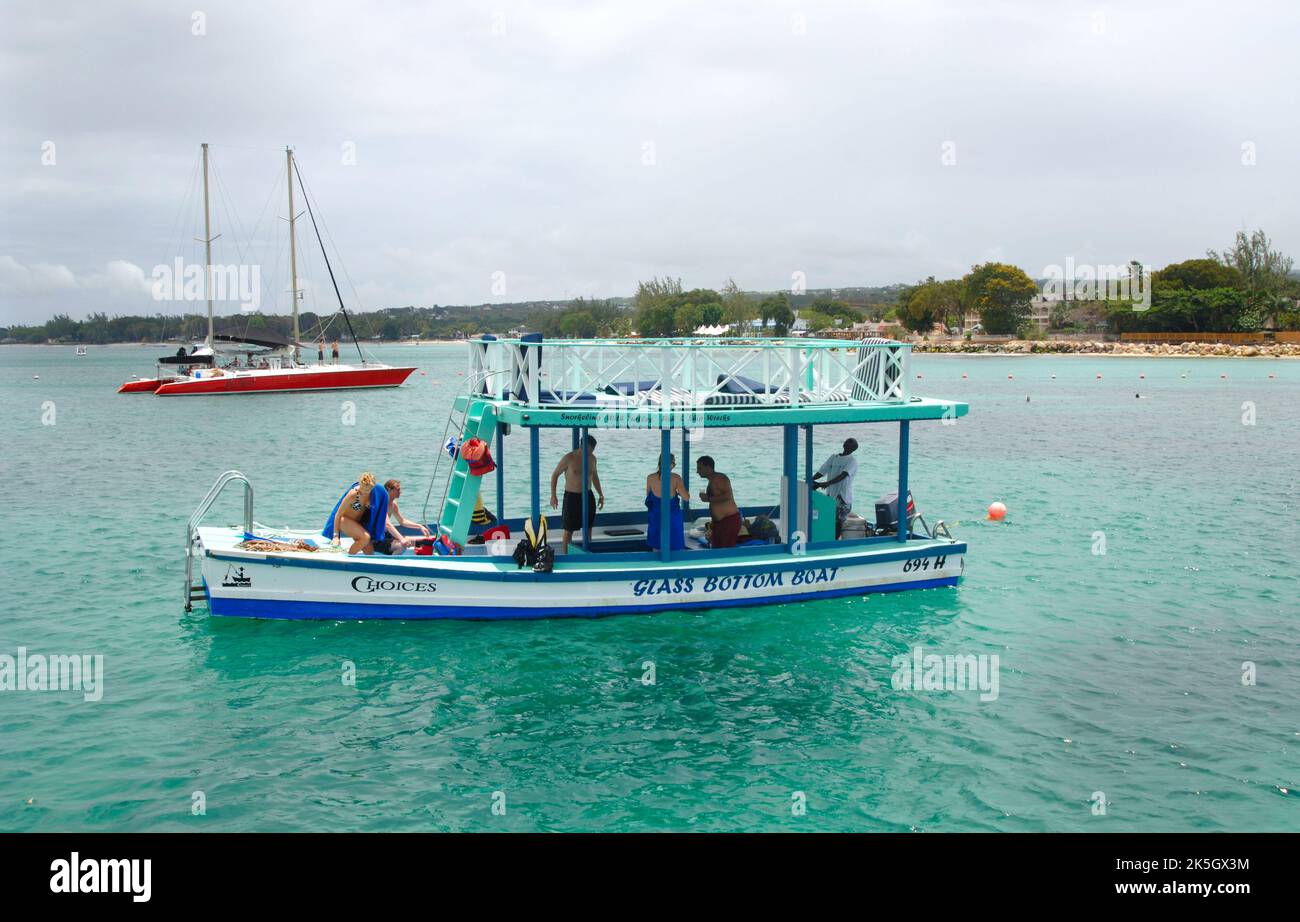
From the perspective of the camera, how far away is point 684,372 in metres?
14.9

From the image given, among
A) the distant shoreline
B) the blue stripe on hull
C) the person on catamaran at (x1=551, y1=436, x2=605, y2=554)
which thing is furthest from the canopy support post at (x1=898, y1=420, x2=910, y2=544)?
the distant shoreline

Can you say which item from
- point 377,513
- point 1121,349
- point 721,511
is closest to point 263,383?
point 377,513

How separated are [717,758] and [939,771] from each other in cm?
218

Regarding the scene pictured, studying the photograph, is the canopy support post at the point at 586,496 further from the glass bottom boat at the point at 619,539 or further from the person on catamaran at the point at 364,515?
the person on catamaran at the point at 364,515

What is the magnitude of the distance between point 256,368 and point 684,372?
68.8m

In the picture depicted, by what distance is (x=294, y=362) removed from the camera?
79.5 meters

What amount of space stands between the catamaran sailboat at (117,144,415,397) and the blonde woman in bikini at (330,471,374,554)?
203 feet

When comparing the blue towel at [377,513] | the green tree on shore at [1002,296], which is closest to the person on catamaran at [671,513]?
the blue towel at [377,513]

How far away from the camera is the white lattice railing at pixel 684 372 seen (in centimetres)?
1434

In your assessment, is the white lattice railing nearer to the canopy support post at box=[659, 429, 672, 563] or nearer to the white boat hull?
the canopy support post at box=[659, 429, 672, 563]

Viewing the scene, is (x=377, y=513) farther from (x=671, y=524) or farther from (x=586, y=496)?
A: (x=671, y=524)

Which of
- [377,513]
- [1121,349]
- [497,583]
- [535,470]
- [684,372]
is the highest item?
[1121,349]

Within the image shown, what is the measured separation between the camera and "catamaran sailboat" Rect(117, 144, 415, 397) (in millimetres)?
72188
